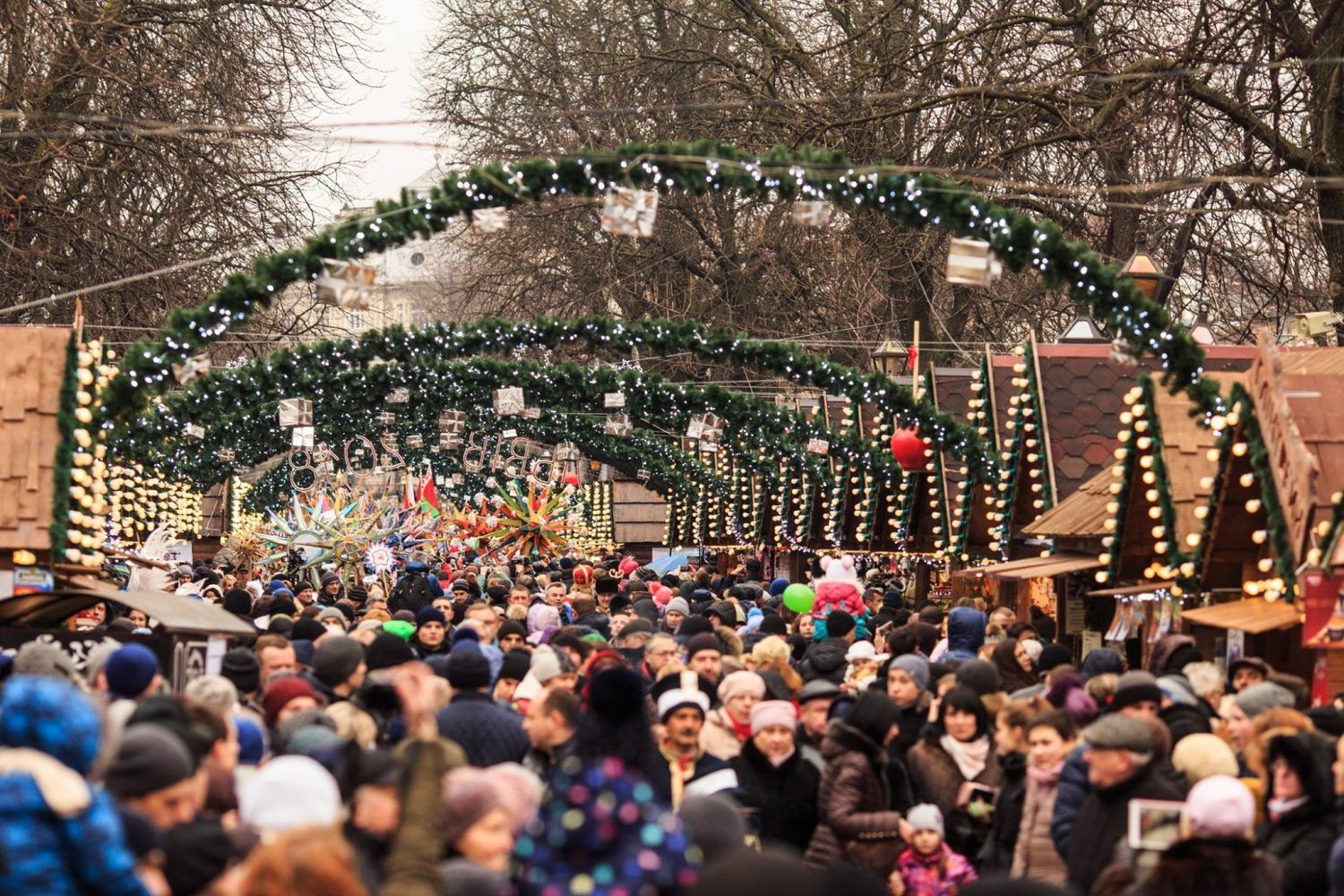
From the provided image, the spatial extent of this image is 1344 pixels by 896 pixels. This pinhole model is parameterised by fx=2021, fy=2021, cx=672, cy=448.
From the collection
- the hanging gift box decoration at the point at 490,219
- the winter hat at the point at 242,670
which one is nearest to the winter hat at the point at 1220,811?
the winter hat at the point at 242,670

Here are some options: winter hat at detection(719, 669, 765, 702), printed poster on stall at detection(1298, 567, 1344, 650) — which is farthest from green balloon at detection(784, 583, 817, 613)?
winter hat at detection(719, 669, 765, 702)

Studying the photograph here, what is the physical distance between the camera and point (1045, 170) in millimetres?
25109

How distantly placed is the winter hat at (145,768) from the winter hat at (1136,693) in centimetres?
469

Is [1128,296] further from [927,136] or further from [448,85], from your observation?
[448,85]

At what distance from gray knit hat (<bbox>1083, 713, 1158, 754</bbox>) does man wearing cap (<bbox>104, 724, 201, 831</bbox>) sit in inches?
136

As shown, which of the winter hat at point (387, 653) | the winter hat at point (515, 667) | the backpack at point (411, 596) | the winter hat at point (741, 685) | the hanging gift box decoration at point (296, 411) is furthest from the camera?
the hanging gift box decoration at point (296, 411)

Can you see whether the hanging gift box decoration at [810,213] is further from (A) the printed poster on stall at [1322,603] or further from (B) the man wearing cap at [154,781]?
(B) the man wearing cap at [154,781]

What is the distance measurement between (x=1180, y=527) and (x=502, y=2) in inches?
1111

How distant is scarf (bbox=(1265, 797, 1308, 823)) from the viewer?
7.30m

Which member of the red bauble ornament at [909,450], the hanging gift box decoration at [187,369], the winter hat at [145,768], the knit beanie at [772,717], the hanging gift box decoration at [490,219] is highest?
the hanging gift box decoration at [490,219]

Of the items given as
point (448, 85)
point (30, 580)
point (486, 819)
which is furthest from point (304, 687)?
point (448, 85)

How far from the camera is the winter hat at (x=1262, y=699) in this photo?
9.10m

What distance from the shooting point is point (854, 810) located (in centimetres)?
844

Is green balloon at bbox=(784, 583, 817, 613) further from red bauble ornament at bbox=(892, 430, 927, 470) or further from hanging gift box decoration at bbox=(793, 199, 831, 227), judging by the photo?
hanging gift box decoration at bbox=(793, 199, 831, 227)
